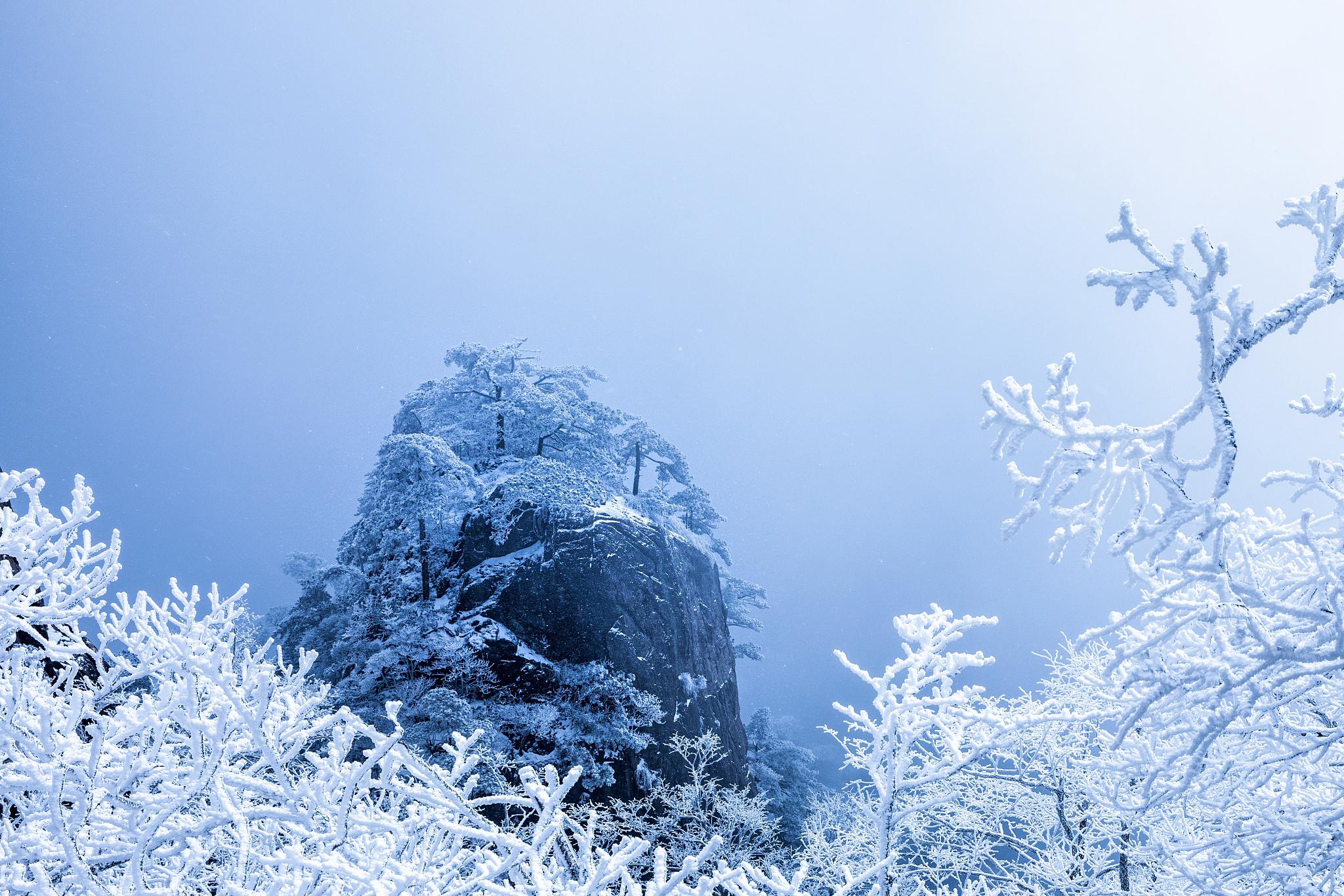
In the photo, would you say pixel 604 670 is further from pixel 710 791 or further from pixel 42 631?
pixel 42 631

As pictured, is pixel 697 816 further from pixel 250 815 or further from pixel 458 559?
pixel 250 815

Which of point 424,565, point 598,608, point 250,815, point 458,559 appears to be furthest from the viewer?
point 458,559

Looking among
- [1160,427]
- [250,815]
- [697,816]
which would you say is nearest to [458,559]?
[697,816]

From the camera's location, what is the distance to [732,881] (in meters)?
3.51

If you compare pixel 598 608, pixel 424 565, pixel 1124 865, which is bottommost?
pixel 1124 865

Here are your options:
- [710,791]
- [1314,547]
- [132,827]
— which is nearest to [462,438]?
[710,791]

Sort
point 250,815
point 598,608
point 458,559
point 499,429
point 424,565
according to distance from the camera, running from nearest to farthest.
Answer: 1. point 250,815
2. point 424,565
3. point 598,608
4. point 458,559
5. point 499,429

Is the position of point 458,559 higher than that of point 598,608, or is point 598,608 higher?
point 458,559

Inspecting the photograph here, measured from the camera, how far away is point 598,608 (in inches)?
688

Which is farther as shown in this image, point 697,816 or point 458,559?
point 458,559

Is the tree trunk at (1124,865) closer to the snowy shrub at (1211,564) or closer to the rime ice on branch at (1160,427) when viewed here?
the snowy shrub at (1211,564)

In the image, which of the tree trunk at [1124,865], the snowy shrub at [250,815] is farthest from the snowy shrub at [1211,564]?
the tree trunk at [1124,865]

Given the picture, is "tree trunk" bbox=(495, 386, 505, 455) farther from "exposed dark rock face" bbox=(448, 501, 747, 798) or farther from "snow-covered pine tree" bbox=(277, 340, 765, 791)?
"exposed dark rock face" bbox=(448, 501, 747, 798)

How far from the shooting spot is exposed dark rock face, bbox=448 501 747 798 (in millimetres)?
16750
